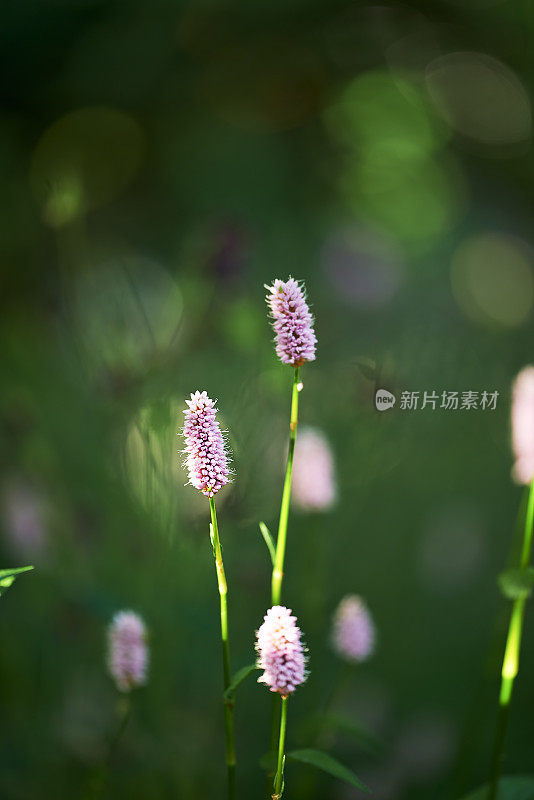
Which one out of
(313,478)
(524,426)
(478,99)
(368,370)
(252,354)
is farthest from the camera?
(478,99)

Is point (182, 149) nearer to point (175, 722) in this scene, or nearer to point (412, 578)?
point (412, 578)

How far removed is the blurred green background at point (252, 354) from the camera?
2.22 ft

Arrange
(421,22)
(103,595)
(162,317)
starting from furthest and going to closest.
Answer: (421,22) → (162,317) → (103,595)

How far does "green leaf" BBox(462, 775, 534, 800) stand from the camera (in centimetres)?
45

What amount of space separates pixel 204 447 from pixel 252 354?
1.48 ft

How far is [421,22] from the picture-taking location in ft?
3.55

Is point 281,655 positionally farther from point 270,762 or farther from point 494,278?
point 494,278

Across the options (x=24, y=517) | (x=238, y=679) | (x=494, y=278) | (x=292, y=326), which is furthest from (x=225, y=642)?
(x=494, y=278)

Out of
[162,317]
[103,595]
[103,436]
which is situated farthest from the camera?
[162,317]

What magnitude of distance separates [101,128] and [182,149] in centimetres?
12

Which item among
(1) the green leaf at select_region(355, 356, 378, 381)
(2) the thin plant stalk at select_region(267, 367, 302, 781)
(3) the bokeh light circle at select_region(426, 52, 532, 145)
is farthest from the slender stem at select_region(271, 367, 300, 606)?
(3) the bokeh light circle at select_region(426, 52, 532, 145)

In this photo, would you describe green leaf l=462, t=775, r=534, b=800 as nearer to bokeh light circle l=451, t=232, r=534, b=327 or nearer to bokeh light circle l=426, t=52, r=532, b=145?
bokeh light circle l=451, t=232, r=534, b=327

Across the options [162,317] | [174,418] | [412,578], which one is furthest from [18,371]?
[412,578]

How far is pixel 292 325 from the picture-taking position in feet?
1.08
